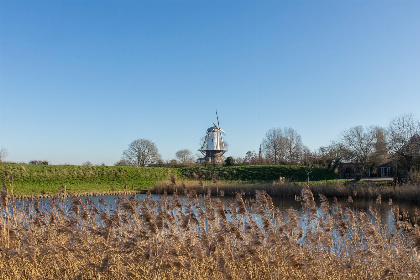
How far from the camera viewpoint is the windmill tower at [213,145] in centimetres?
5662

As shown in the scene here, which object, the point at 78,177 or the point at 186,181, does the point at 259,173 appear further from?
the point at 78,177

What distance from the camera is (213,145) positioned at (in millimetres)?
57156

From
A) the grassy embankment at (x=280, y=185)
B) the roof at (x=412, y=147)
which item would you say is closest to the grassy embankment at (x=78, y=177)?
the grassy embankment at (x=280, y=185)

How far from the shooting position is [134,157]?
5491 cm

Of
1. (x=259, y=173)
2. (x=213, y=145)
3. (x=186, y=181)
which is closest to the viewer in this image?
(x=186, y=181)

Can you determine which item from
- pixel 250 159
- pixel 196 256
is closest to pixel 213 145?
pixel 250 159

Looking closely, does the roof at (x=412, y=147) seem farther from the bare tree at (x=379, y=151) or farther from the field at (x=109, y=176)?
the bare tree at (x=379, y=151)

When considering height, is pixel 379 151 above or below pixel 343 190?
above

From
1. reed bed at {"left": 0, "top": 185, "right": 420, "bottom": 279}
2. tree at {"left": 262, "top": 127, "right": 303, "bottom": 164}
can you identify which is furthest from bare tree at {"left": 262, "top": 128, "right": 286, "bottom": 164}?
reed bed at {"left": 0, "top": 185, "right": 420, "bottom": 279}

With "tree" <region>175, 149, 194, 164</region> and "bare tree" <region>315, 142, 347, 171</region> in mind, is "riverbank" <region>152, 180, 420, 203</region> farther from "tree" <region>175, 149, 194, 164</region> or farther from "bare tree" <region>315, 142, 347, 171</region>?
"tree" <region>175, 149, 194, 164</region>

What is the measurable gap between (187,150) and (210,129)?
902 cm

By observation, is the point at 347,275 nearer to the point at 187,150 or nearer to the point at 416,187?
the point at 416,187

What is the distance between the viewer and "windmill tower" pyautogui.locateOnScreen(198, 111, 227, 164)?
186 ft

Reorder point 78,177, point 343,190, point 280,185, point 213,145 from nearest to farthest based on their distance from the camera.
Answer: point 343,190 → point 280,185 → point 78,177 → point 213,145
